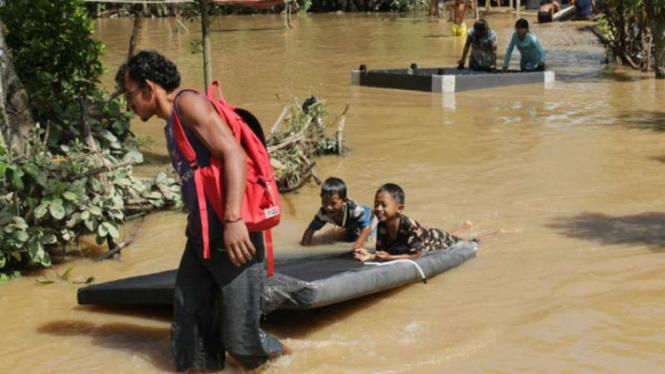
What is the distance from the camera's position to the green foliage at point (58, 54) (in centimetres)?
853

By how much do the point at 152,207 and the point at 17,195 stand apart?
165cm

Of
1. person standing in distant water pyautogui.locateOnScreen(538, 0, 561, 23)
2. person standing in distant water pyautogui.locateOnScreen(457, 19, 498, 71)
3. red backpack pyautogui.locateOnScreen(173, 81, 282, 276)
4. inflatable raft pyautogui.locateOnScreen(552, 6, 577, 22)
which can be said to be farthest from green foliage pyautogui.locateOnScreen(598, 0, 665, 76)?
red backpack pyautogui.locateOnScreen(173, 81, 282, 276)

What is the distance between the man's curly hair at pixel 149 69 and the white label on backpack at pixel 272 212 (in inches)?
27.2

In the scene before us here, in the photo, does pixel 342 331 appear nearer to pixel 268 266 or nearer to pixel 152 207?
pixel 268 266

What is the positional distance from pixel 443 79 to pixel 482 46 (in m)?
1.43

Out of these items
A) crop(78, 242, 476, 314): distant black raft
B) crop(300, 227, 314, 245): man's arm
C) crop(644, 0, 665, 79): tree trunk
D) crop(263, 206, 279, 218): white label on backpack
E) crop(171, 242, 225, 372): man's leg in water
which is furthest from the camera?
crop(644, 0, 665, 79): tree trunk

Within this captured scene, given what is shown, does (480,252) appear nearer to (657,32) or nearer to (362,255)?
(362,255)

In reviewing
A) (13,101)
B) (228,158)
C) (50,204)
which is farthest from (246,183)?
(13,101)

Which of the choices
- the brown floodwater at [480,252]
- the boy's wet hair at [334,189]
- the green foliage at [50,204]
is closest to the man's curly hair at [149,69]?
the brown floodwater at [480,252]

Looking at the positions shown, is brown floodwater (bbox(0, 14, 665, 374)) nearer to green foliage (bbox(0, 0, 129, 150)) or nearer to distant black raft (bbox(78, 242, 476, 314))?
distant black raft (bbox(78, 242, 476, 314))

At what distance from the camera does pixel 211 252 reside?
4414 mm

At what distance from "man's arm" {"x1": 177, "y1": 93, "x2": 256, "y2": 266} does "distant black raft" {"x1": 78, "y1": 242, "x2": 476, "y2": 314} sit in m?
0.74

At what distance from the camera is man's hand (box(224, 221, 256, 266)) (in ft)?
13.9

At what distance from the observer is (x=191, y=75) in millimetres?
17656
